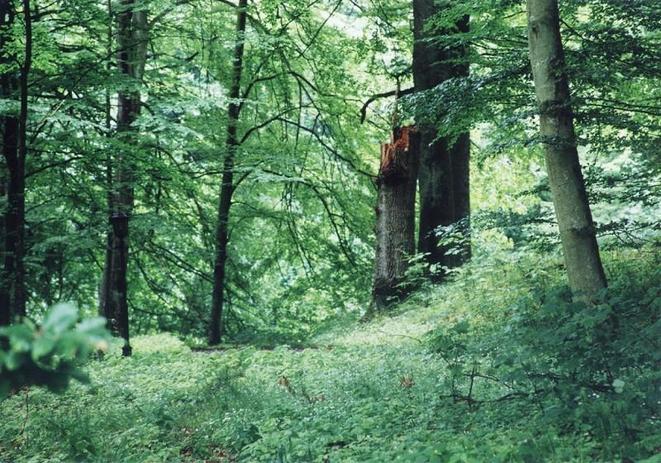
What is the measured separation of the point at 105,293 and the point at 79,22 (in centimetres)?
560

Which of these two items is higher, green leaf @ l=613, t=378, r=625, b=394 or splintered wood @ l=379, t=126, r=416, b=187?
splintered wood @ l=379, t=126, r=416, b=187

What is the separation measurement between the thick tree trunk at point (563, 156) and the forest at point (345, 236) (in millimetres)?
19

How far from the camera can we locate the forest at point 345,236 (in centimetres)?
520

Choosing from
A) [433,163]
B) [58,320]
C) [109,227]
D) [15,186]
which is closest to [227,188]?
[109,227]

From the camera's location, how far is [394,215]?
46.6ft

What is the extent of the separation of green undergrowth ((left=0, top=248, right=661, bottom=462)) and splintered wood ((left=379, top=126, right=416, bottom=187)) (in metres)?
4.59

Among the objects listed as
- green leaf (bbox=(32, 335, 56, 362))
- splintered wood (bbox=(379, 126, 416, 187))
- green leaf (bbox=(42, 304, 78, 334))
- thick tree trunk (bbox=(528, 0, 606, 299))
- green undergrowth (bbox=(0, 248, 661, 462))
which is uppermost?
splintered wood (bbox=(379, 126, 416, 187))

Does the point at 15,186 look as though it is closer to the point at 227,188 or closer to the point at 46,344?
the point at 46,344

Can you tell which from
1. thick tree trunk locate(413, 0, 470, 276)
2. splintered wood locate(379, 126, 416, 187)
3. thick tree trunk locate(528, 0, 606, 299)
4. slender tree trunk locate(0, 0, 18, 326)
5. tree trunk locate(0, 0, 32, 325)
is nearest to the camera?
thick tree trunk locate(528, 0, 606, 299)

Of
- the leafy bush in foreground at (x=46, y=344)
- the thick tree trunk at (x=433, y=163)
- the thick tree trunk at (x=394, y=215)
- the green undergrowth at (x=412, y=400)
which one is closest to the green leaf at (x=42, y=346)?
the leafy bush in foreground at (x=46, y=344)

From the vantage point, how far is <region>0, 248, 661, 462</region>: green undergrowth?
4.54 metres

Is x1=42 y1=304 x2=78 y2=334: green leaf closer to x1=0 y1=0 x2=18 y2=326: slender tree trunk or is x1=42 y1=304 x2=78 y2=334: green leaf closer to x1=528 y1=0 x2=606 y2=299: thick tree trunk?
x1=528 y1=0 x2=606 y2=299: thick tree trunk

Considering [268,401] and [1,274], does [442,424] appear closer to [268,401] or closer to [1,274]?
[268,401]

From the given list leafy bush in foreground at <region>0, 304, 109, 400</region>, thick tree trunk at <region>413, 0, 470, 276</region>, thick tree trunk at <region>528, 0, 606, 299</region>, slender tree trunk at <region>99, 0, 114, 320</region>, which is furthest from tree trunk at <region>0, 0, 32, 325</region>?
thick tree trunk at <region>413, 0, 470, 276</region>
